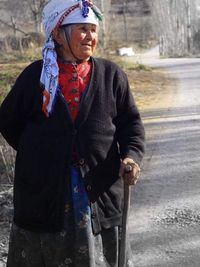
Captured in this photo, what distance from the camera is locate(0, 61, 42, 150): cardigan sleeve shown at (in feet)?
8.20

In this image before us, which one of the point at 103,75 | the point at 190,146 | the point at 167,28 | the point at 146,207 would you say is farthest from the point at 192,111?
the point at 167,28

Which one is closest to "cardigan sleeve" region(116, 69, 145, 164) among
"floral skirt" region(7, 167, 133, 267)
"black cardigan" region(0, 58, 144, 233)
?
"black cardigan" region(0, 58, 144, 233)

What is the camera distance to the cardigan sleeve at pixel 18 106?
98.3 inches

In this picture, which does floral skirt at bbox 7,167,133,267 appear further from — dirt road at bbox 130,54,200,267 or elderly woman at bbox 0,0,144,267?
dirt road at bbox 130,54,200,267

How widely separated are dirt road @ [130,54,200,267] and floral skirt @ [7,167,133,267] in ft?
3.61

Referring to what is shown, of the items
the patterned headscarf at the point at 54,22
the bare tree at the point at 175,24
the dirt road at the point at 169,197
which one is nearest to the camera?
the patterned headscarf at the point at 54,22

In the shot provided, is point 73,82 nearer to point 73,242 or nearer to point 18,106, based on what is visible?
point 18,106

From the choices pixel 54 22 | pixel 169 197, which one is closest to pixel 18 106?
pixel 54 22

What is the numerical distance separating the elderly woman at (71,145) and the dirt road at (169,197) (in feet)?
4.00

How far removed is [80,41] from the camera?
242 cm

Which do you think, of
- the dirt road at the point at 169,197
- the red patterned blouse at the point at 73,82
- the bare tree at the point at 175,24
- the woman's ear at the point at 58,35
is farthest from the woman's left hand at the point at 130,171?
the bare tree at the point at 175,24

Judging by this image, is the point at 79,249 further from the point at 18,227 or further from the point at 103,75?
the point at 103,75

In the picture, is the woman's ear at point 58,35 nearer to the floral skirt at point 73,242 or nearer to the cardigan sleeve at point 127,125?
the cardigan sleeve at point 127,125

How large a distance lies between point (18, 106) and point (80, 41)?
1.37 feet
